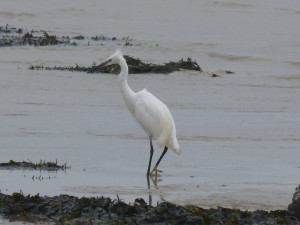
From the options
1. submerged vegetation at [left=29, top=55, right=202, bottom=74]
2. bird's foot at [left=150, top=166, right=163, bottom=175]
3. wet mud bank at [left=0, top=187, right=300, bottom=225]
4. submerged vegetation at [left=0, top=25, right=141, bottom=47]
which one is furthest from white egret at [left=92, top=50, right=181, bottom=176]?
→ submerged vegetation at [left=0, top=25, right=141, bottom=47]

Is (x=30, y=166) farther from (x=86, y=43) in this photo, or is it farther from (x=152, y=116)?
(x=86, y=43)

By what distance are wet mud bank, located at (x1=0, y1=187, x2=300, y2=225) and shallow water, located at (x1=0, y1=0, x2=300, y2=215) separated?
0.87m

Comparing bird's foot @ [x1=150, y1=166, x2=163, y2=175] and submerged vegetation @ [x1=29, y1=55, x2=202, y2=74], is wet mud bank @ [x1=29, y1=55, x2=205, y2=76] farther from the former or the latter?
bird's foot @ [x1=150, y1=166, x2=163, y2=175]

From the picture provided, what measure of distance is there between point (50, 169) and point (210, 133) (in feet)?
14.0

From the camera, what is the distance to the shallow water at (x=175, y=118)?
1099 cm

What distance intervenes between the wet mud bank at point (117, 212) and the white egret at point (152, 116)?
116 inches

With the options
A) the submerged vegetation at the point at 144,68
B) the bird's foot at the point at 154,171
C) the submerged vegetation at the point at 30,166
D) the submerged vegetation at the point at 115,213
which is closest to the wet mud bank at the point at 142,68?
the submerged vegetation at the point at 144,68

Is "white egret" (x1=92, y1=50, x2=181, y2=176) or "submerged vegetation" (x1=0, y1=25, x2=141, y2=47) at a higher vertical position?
"submerged vegetation" (x1=0, y1=25, x2=141, y2=47)

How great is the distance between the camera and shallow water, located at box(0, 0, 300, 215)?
11.0 meters

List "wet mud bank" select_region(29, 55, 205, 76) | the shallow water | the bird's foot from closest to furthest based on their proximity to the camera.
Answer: the shallow water < the bird's foot < "wet mud bank" select_region(29, 55, 205, 76)

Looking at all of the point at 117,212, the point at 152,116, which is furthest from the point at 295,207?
the point at 152,116

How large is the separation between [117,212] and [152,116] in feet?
13.5

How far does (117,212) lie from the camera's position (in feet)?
30.2

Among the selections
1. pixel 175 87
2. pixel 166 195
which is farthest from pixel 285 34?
pixel 166 195
